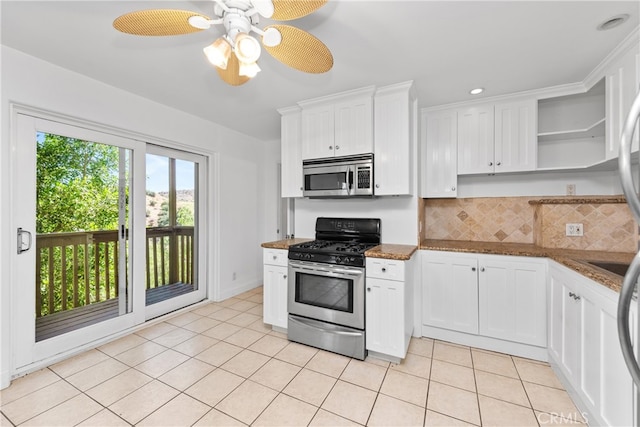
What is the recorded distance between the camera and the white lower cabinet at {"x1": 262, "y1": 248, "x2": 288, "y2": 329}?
8.93ft

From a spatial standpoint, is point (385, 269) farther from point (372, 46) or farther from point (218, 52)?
point (218, 52)

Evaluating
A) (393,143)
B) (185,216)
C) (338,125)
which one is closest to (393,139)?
(393,143)

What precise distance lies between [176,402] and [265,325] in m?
1.20

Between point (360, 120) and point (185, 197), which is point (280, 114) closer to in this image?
point (360, 120)

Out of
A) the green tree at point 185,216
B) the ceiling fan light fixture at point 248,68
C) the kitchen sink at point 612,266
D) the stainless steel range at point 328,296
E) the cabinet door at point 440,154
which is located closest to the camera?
the ceiling fan light fixture at point 248,68

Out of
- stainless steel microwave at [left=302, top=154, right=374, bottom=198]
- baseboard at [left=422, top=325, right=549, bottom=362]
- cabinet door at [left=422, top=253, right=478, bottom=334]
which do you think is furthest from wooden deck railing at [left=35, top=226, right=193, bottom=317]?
baseboard at [left=422, top=325, right=549, bottom=362]

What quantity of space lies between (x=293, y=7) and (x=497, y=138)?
2.42m

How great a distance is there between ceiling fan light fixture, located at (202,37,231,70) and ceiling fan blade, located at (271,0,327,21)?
0.32 meters

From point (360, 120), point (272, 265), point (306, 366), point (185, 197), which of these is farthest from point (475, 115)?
point (185, 197)

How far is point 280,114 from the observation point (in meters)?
3.19

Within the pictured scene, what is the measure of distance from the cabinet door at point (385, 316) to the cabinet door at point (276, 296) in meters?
0.88

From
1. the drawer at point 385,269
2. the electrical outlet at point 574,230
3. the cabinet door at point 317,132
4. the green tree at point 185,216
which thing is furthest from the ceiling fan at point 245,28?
the electrical outlet at point 574,230

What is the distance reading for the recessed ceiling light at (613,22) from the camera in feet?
5.21

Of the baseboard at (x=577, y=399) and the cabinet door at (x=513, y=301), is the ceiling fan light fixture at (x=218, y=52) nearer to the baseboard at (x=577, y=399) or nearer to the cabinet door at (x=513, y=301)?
the cabinet door at (x=513, y=301)
